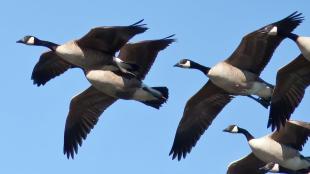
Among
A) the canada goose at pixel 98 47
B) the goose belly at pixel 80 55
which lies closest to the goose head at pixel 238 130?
the canada goose at pixel 98 47

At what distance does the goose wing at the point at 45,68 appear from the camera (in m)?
27.8

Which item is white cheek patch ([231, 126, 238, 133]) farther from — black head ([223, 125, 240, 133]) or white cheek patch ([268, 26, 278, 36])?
white cheek patch ([268, 26, 278, 36])

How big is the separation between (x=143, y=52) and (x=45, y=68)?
292 cm

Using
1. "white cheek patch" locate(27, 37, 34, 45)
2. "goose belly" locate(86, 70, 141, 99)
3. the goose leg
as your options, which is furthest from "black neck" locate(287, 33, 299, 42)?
"white cheek patch" locate(27, 37, 34, 45)

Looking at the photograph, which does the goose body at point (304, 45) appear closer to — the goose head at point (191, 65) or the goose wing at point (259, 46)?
the goose wing at point (259, 46)

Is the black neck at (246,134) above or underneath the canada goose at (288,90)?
underneath

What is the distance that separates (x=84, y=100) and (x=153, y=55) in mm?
2297

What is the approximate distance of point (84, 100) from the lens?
27.4 meters

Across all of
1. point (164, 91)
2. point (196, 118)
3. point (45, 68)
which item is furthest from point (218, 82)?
point (45, 68)

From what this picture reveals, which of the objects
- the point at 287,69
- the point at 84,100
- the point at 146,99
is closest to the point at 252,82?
A: the point at 287,69

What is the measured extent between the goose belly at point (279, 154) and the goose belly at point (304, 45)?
9.28 ft

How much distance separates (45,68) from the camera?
91.5 feet

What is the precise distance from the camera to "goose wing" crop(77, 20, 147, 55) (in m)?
24.7

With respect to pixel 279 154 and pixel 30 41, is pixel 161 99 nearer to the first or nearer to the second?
pixel 279 154
